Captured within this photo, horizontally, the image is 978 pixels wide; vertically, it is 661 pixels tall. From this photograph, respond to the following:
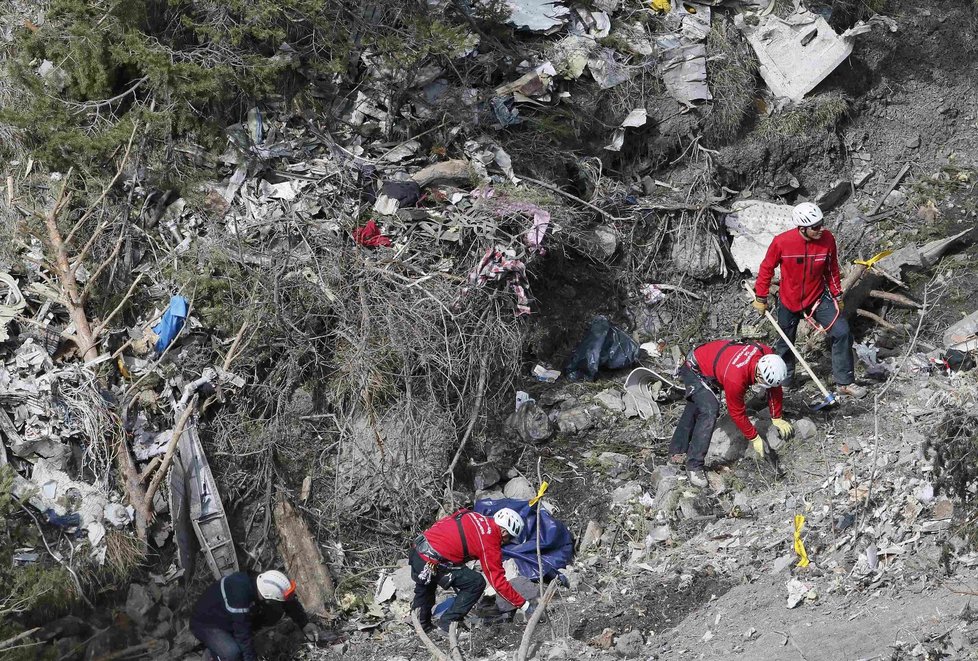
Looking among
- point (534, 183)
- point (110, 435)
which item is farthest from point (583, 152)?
point (110, 435)

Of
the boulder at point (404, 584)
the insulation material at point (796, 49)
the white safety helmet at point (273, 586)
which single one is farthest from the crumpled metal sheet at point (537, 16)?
the white safety helmet at point (273, 586)

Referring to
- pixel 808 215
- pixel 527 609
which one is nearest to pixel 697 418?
pixel 808 215

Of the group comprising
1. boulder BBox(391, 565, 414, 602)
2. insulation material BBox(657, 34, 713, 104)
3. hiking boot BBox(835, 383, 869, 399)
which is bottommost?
boulder BBox(391, 565, 414, 602)

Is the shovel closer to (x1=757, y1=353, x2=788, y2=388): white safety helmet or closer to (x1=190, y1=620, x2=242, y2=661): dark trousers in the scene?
(x1=757, y1=353, x2=788, y2=388): white safety helmet

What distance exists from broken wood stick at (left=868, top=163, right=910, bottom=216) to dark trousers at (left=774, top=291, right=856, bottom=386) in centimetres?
232

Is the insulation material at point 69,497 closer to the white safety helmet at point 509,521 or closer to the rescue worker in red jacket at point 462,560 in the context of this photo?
the rescue worker in red jacket at point 462,560

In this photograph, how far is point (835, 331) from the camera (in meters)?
6.61

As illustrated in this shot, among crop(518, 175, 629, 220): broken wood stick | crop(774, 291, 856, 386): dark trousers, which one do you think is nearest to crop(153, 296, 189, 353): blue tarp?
crop(518, 175, 629, 220): broken wood stick

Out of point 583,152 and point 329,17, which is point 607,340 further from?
point 329,17

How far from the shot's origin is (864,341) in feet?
24.9

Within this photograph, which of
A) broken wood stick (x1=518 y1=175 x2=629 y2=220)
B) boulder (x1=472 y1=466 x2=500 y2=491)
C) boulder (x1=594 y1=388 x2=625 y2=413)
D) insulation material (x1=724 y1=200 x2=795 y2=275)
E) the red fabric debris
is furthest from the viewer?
insulation material (x1=724 y1=200 x2=795 y2=275)

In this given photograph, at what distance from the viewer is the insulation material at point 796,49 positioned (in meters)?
8.73

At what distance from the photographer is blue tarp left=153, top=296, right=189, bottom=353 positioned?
6.80 metres

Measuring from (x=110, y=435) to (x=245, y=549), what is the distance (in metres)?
1.18
